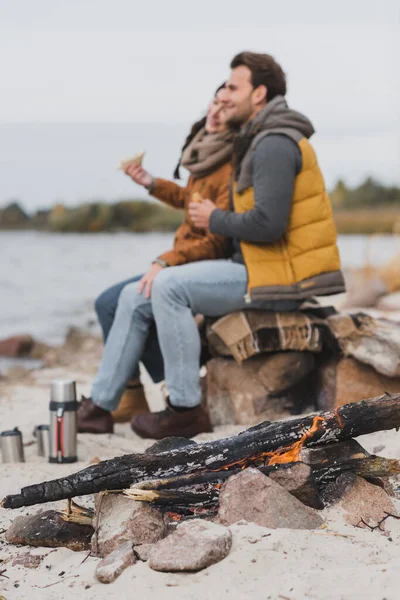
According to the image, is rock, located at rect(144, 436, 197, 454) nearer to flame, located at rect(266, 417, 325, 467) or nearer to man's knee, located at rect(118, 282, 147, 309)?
flame, located at rect(266, 417, 325, 467)

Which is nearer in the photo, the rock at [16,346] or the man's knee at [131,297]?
the man's knee at [131,297]

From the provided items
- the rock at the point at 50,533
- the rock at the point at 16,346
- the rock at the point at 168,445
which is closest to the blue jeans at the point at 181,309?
the rock at the point at 168,445

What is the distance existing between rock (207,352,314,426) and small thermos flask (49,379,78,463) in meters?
0.98

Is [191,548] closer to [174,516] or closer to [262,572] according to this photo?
[262,572]

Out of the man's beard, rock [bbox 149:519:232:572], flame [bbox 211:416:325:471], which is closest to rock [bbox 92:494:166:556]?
rock [bbox 149:519:232:572]

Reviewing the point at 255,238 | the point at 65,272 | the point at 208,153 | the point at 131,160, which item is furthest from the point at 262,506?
the point at 65,272

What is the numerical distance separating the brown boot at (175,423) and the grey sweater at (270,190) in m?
1.03

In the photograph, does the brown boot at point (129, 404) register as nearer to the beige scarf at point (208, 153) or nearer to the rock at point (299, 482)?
the beige scarf at point (208, 153)

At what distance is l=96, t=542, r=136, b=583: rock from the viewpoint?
8.34 ft

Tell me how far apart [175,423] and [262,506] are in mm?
1980

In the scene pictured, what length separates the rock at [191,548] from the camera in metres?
2.48

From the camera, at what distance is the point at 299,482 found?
281cm

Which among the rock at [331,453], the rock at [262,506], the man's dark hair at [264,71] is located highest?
the man's dark hair at [264,71]

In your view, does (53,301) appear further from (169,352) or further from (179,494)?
(179,494)
